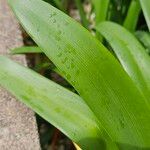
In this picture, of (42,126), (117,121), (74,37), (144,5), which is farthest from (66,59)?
(42,126)

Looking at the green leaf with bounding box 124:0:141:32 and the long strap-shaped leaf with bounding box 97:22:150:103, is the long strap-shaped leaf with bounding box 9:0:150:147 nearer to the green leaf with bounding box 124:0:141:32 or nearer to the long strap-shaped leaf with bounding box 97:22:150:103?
the long strap-shaped leaf with bounding box 97:22:150:103

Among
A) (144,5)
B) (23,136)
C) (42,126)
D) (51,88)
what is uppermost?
(144,5)

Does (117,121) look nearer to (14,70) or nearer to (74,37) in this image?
(74,37)

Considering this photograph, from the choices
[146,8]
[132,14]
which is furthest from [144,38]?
[146,8]

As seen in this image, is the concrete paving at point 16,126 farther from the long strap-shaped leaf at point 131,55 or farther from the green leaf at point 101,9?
the green leaf at point 101,9

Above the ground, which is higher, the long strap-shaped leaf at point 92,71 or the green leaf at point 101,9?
the long strap-shaped leaf at point 92,71

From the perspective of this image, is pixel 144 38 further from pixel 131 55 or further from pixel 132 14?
→ pixel 131 55

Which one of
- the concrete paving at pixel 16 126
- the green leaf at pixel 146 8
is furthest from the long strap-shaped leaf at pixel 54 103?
the green leaf at pixel 146 8
